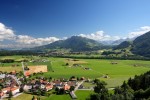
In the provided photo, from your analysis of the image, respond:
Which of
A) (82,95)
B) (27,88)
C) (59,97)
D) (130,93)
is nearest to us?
(130,93)

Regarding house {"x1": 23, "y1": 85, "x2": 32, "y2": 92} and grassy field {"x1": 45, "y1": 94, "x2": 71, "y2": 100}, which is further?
house {"x1": 23, "y1": 85, "x2": 32, "y2": 92}

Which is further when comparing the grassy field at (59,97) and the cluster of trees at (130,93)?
the grassy field at (59,97)

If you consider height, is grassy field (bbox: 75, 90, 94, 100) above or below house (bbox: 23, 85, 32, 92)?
below

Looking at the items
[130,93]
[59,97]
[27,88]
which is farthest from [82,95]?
[27,88]

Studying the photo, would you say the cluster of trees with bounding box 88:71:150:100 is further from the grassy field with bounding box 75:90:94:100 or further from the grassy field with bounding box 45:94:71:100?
the grassy field with bounding box 45:94:71:100

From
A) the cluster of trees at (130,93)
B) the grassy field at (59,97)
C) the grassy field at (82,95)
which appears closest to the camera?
the cluster of trees at (130,93)

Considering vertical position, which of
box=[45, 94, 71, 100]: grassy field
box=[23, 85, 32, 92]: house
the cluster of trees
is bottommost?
box=[45, 94, 71, 100]: grassy field

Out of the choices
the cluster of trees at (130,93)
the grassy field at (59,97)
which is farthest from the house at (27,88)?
the cluster of trees at (130,93)

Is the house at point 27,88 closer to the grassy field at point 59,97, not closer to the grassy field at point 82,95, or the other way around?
the grassy field at point 59,97

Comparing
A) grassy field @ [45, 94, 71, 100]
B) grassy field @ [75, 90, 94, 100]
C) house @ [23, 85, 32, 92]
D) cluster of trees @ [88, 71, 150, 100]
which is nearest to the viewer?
cluster of trees @ [88, 71, 150, 100]

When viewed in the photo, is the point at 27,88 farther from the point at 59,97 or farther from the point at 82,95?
the point at 82,95

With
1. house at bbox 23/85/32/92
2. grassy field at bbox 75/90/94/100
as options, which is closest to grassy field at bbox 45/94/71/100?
grassy field at bbox 75/90/94/100

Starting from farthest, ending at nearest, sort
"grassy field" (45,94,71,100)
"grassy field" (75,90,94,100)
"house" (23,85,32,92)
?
"house" (23,85,32,92)
"grassy field" (45,94,71,100)
"grassy field" (75,90,94,100)
